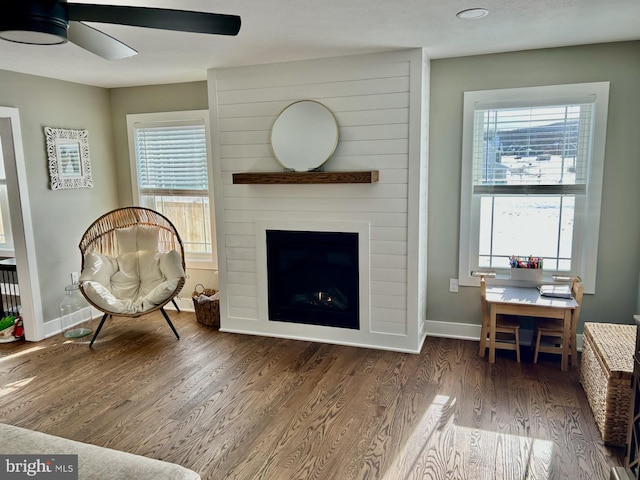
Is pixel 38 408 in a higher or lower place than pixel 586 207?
lower

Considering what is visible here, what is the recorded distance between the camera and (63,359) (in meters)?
3.79

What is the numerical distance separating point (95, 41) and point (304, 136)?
1.91 metres

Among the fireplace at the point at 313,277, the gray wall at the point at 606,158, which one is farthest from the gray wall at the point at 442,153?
the fireplace at the point at 313,277

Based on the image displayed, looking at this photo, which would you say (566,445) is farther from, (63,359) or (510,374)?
(63,359)

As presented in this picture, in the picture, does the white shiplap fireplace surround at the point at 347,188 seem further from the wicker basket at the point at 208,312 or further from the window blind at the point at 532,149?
the window blind at the point at 532,149

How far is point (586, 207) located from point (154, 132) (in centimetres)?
406

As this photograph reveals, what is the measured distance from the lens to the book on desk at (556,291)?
351 cm

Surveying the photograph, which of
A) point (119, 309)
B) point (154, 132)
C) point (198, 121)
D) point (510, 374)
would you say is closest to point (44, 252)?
point (119, 309)

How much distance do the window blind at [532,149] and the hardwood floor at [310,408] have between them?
4.43 ft

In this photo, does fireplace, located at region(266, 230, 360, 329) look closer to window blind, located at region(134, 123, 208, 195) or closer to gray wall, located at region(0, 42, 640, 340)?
gray wall, located at region(0, 42, 640, 340)

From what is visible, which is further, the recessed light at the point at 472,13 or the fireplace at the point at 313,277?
the fireplace at the point at 313,277

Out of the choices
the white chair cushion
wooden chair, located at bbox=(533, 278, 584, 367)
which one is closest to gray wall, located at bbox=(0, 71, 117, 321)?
the white chair cushion

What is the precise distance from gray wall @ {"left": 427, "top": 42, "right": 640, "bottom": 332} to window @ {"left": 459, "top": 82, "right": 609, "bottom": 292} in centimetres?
7

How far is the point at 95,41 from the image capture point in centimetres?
207
